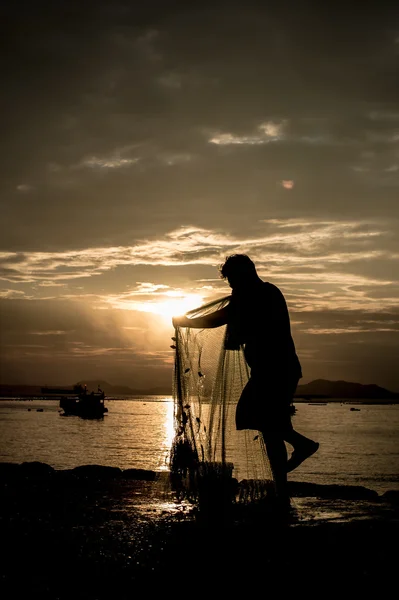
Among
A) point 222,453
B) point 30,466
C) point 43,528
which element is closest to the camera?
point 43,528

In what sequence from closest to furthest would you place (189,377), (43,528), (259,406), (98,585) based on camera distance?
1. (98,585)
2. (43,528)
3. (259,406)
4. (189,377)

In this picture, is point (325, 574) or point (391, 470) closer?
point (325, 574)

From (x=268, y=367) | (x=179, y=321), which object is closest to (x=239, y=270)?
(x=268, y=367)

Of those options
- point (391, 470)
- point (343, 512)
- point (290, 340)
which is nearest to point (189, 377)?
point (290, 340)

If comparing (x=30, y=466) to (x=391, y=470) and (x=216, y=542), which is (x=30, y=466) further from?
(x=391, y=470)

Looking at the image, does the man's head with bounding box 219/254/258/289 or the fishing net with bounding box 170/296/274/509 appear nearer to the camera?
the man's head with bounding box 219/254/258/289

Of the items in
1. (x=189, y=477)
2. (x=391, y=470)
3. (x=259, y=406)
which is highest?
(x=259, y=406)

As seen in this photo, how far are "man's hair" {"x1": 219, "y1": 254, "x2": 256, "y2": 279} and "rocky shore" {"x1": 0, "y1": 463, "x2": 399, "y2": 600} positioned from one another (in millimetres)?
2608

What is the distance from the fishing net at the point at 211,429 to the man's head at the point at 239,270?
3.11ft

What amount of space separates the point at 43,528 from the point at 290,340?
317 centimetres

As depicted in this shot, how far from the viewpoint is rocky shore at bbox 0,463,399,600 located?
13.0 feet

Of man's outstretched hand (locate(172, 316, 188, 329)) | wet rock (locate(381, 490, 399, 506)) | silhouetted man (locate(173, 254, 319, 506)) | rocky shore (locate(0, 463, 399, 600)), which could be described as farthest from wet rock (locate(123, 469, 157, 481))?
silhouetted man (locate(173, 254, 319, 506))

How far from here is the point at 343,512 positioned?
6902mm

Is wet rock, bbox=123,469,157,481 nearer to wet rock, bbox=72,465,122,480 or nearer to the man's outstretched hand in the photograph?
wet rock, bbox=72,465,122,480
